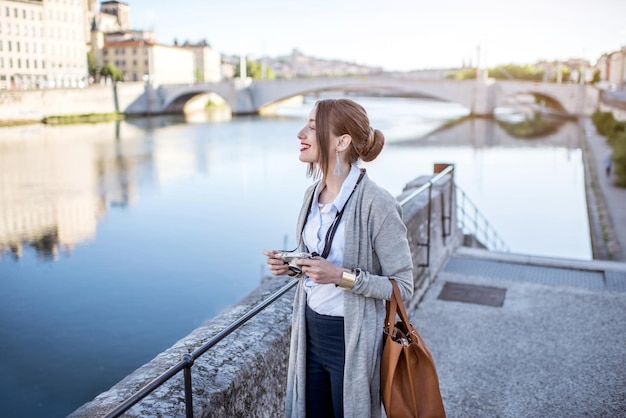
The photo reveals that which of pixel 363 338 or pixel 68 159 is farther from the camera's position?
pixel 68 159

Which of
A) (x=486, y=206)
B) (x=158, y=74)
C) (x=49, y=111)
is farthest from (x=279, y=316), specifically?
(x=158, y=74)

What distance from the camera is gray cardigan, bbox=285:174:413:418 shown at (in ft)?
5.21

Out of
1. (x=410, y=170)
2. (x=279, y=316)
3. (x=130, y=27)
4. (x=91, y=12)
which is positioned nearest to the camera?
(x=279, y=316)

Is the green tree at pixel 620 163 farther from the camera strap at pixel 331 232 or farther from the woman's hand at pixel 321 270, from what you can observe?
the woman's hand at pixel 321 270

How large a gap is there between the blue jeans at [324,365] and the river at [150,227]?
20.0ft

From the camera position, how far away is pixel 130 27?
3159 inches

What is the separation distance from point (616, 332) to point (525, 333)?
52cm

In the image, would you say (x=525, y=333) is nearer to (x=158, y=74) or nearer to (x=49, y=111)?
(x=49, y=111)

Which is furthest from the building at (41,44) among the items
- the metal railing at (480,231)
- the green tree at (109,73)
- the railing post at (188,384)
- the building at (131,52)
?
the railing post at (188,384)

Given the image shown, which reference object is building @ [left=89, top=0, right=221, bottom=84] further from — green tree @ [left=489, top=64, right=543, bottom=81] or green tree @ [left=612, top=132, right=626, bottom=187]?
green tree @ [left=612, top=132, right=626, bottom=187]

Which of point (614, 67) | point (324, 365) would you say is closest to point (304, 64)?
point (614, 67)

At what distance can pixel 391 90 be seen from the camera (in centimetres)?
4391

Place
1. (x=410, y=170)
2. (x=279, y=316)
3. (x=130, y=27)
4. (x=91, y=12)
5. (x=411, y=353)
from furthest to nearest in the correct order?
(x=130, y=27) → (x=91, y=12) → (x=410, y=170) → (x=279, y=316) → (x=411, y=353)

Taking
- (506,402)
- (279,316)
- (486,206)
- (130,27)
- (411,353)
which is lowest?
(486,206)
